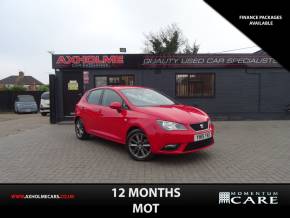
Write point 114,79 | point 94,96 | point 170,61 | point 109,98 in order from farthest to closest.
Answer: point 114,79 < point 170,61 < point 94,96 < point 109,98

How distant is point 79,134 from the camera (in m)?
7.68

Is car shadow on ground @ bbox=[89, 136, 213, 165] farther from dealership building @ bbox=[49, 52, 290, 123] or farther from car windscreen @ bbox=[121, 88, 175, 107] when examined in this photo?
dealership building @ bbox=[49, 52, 290, 123]

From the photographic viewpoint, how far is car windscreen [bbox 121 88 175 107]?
230 inches

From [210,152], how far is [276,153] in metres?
1.59

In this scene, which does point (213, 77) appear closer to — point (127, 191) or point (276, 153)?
point (276, 153)

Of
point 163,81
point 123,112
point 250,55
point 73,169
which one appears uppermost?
point 250,55

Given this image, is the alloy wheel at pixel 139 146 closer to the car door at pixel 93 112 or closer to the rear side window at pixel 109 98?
the rear side window at pixel 109 98

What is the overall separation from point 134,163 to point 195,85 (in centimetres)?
816

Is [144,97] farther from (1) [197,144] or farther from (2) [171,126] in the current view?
(1) [197,144]

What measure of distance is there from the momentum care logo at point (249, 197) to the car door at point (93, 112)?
4071mm

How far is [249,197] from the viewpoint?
328cm

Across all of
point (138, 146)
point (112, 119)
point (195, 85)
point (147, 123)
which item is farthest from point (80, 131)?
point (195, 85)

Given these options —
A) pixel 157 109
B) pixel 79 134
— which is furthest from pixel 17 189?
pixel 79 134

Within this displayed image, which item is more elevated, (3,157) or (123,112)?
(123,112)
